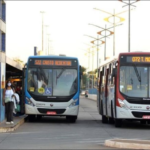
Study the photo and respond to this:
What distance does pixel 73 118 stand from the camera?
2861 centimetres

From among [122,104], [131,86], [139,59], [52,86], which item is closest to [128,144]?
[122,104]

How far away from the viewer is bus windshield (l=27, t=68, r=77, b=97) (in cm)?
Result: 2747

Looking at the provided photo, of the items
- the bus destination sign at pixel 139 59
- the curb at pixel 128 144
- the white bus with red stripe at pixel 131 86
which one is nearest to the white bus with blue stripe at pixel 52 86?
the white bus with red stripe at pixel 131 86

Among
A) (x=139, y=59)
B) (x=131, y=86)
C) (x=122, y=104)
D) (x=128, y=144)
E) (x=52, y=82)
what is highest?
(x=139, y=59)

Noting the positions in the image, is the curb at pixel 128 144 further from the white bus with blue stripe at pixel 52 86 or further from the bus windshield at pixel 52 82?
the bus windshield at pixel 52 82

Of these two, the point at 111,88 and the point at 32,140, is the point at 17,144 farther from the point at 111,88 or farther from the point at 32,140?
the point at 111,88

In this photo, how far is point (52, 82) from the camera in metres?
27.7

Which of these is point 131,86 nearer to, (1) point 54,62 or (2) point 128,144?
(1) point 54,62

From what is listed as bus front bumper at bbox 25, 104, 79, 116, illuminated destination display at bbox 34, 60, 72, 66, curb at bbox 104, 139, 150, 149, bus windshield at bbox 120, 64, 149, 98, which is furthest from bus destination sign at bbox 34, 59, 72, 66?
curb at bbox 104, 139, 150, 149

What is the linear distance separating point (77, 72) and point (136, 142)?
41.5 feet

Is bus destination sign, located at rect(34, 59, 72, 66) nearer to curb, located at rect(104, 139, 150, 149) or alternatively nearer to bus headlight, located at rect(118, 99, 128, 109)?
bus headlight, located at rect(118, 99, 128, 109)

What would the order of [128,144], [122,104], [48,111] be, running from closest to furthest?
[128,144]
[122,104]
[48,111]

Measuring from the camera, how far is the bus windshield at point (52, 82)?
27.5 m

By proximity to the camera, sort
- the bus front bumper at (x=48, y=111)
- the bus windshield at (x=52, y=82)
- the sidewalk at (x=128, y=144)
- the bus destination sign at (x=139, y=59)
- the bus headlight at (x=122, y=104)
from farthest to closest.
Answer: the bus windshield at (x=52, y=82)
the bus front bumper at (x=48, y=111)
the bus destination sign at (x=139, y=59)
the bus headlight at (x=122, y=104)
the sidewalk at (x=128, y=144)
